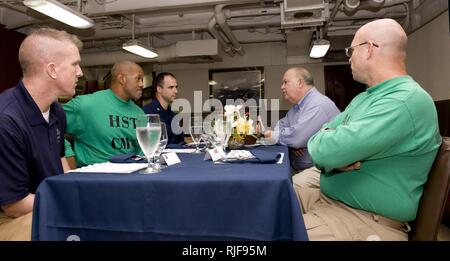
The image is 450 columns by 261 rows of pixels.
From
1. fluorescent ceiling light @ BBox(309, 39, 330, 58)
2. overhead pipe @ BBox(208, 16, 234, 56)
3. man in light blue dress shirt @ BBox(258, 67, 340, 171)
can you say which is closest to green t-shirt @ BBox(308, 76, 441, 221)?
man in light blue dress shirt @ BBox(258, 67, 340, 171)

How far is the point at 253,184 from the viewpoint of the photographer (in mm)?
938

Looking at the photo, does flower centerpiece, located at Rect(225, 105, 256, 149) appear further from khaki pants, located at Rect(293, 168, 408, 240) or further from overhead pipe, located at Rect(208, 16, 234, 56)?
overhead pipe, located at Rect(208, 16, 234, 56)

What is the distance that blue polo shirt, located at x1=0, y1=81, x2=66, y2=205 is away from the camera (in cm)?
121

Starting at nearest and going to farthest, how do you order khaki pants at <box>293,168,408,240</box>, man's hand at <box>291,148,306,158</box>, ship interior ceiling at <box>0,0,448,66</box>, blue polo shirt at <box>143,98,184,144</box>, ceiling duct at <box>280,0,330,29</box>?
khaki pants at <box>293,168,408,240</box>, man's hand at <box>291,148,306,158</box>, blue polo shirt at <box>143,98,184,144</box>, ceiling duct at <box>280,0,330,29</box>, ship interior ceiling at <box>0,0,448,66</box>

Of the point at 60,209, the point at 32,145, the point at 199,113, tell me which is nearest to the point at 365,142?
the point at 60,209

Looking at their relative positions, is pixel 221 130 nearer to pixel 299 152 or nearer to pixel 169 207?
pixel 169 207

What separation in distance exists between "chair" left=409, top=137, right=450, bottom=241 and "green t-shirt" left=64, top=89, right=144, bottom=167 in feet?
6.13

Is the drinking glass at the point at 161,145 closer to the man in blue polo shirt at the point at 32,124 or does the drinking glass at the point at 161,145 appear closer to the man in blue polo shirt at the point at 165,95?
the man in blue polo shirt at the point at 32,124

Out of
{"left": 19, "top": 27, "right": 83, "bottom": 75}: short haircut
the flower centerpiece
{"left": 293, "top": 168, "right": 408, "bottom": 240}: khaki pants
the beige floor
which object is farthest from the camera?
the beige floor

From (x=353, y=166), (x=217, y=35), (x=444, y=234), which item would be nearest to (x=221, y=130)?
(x=353, y=166)

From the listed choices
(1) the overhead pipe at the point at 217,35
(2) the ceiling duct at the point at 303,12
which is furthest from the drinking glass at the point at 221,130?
(1) the overhead pipe at the point at 217,35

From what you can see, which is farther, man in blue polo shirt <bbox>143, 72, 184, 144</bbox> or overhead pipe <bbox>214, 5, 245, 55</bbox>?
overhead pipe <bbox>214, 5, 245, 55</bbox>

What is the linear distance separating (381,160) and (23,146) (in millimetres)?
1428
